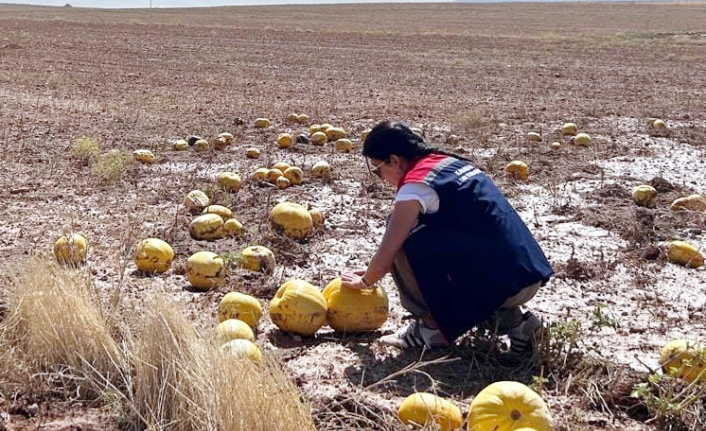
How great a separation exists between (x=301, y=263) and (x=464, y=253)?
1.91m

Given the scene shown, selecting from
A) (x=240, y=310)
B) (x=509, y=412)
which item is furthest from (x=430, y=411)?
(x=240, y=310)

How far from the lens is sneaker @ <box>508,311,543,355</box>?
4035 mm

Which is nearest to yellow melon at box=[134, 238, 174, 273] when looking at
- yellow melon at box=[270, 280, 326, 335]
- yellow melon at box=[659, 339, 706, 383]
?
yellow melon at box=[270, 280, 326, 335]

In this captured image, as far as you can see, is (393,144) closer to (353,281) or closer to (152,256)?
(353,281)

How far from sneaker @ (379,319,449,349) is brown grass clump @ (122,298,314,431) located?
3.72 ft

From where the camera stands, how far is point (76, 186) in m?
7.33

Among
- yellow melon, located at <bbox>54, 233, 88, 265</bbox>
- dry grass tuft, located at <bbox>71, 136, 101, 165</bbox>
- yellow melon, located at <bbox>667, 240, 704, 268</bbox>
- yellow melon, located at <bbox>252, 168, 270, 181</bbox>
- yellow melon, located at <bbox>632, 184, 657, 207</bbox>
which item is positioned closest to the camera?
yellow melon, located at <bbox>54, 233, 88, 265</bbox>

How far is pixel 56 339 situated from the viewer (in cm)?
352

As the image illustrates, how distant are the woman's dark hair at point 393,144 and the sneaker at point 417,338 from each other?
972mm

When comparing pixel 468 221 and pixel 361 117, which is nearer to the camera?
pixel 468 221

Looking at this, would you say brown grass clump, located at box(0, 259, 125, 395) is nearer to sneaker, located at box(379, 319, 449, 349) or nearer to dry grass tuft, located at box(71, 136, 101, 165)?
sneaker, located at box(379, 319, 449, 349)

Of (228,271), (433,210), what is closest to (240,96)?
(228,271)

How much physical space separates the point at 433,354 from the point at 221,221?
2604 millimetres

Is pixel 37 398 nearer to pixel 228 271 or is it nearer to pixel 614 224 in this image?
pixel 228 271
